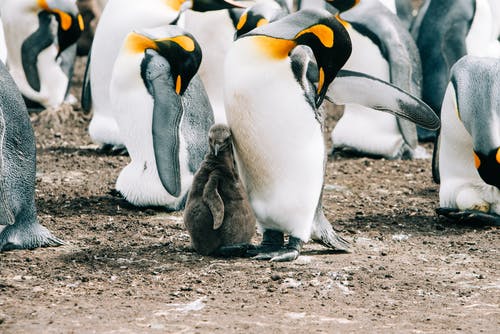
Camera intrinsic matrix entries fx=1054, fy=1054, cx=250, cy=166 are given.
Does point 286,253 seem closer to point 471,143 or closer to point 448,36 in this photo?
point 471,143

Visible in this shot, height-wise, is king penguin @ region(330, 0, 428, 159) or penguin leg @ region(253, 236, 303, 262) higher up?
king penguin @ region(330, 0, 428, 159)

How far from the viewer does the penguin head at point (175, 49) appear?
5824 mm

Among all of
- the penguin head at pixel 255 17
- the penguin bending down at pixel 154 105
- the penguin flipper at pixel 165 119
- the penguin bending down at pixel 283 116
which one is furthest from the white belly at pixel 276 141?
the penguin head at pixel 255 17

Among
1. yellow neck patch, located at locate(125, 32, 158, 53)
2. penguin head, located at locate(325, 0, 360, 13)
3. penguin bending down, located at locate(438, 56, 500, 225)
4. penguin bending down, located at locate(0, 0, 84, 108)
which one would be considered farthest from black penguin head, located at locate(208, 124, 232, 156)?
penguin bending down, located at locate(0, 0, 84, 108)

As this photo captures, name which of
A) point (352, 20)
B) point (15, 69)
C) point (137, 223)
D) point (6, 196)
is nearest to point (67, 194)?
point (137, 223)

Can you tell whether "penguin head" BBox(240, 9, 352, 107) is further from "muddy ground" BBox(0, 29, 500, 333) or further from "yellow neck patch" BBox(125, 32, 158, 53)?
"yellow neck patch" BBox(125, 32, 158, 53)

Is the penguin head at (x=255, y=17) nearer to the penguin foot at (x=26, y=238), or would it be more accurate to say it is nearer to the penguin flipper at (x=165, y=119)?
the penguin flipper at (x=165, y=119)

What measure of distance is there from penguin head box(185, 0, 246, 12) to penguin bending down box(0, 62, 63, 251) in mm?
2087

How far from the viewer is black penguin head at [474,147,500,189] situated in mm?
5484

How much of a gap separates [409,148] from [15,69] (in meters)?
3.65

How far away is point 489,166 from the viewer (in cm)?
553

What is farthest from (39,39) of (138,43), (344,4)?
(138,43)

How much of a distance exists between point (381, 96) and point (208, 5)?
232 cm

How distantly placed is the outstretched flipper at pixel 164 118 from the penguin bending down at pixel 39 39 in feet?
10.9
